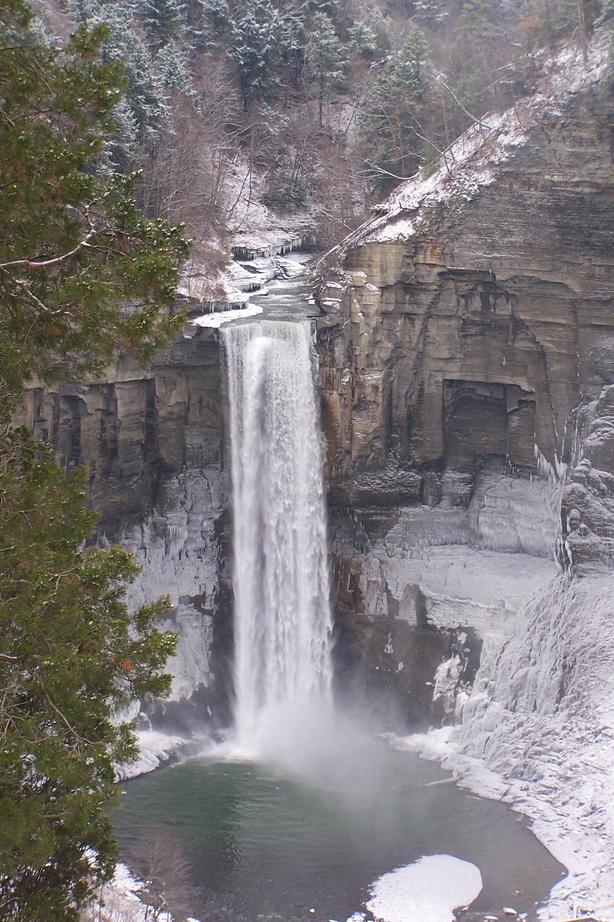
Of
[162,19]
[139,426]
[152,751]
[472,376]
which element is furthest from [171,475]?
[162,19]

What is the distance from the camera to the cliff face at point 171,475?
1058 inches

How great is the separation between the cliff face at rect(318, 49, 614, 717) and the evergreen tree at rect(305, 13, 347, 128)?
16010 millimetres

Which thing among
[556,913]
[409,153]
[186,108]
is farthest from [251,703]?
[186,108]

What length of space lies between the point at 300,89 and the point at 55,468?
3560 centimetres

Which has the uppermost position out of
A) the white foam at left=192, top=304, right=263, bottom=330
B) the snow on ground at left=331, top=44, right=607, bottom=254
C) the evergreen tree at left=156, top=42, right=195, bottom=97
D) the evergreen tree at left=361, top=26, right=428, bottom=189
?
the evergreen tree at left=156, top=42, right=195, bottom=97

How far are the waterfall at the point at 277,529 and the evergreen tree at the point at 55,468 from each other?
627 inches

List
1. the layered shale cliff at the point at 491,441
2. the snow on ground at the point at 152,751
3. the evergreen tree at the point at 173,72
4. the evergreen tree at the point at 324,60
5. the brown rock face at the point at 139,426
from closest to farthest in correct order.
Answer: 1. the snow on ground at the point at 152,751
2. the layered shale cliff at the point at 491,441
3. the brown rock face at the point at 139,426
4. the evergreen tree at the point at 173,72
5. the evergreen tree at the point at 324,60

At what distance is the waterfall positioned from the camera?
26.9 m

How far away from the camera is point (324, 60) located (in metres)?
42.1

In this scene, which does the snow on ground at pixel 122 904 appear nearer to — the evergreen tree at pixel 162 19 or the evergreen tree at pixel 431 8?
the evergreen tree at pixel 162 19

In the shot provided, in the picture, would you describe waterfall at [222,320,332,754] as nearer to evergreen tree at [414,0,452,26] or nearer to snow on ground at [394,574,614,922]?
snow on ground at [394,574,614,922]

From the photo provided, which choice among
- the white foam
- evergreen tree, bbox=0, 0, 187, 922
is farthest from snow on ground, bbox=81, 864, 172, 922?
the white foam

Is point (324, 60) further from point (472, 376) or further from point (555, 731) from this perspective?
point (555, 731)

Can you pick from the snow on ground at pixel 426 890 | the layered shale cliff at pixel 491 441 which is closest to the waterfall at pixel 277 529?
the layered shale cliff at pixel 491 441
